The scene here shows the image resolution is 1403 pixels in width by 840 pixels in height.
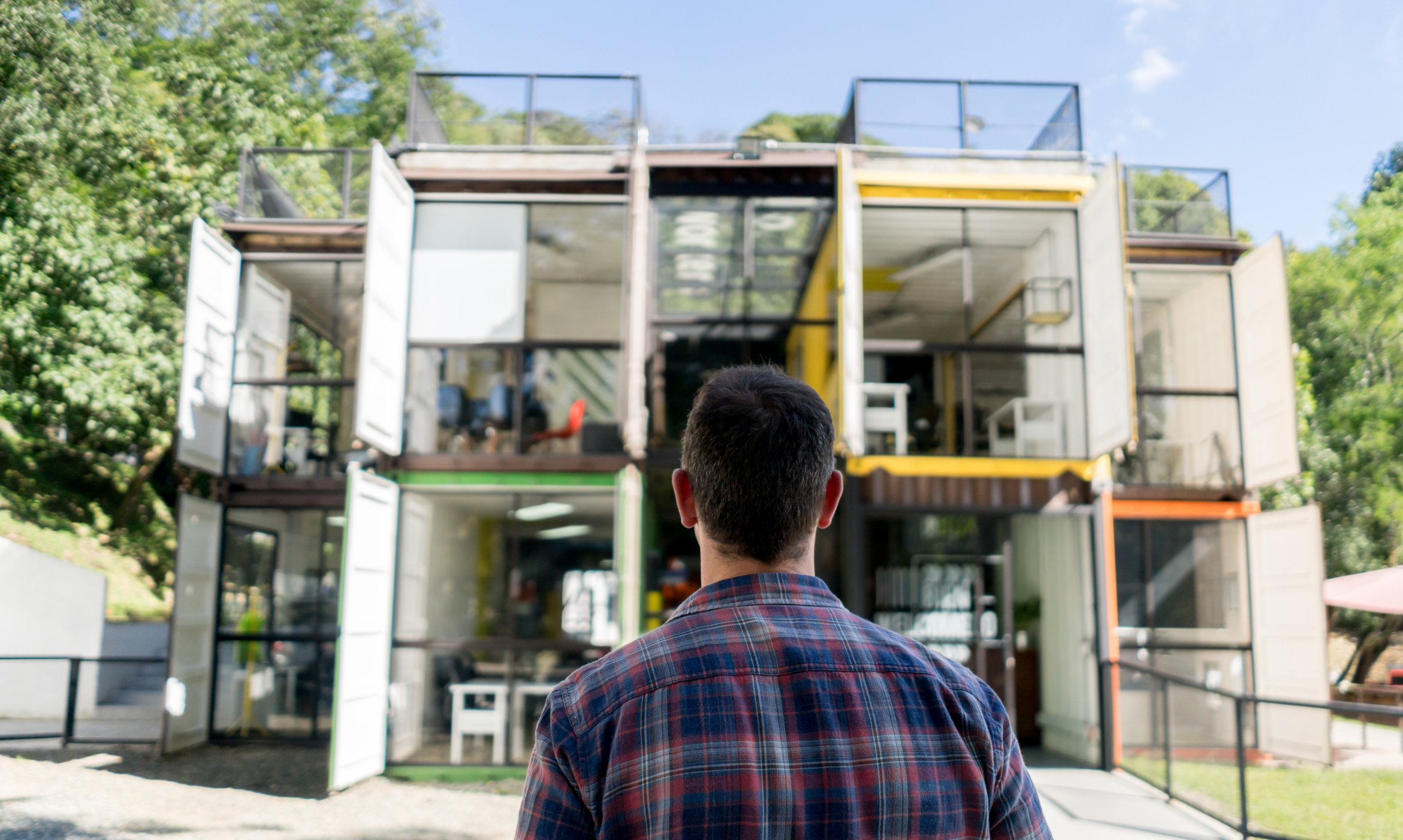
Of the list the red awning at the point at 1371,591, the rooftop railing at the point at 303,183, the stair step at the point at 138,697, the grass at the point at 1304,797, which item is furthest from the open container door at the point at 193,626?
the red awning at the point at 1371,591

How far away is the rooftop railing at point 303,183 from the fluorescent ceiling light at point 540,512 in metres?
4.02

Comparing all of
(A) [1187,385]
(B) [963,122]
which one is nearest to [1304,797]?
(A) [1187,385]

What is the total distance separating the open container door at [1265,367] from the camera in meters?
→ 9.56

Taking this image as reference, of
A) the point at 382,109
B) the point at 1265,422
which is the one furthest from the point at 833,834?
the point at 382,109

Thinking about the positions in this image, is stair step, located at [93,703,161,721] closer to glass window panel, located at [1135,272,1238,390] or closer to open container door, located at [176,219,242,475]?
open container door, located at [176,219,242,475]

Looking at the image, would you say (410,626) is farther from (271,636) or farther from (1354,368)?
(1354,368)

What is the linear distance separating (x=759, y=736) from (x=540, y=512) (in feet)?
29.1

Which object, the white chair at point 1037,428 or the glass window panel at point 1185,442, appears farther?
the glass window panel at point 1185,442

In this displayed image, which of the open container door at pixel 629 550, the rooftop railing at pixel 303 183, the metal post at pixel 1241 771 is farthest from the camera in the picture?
the rooftop railing at pixel 303 183

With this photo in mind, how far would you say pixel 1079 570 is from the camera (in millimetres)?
9898

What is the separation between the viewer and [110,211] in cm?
1202

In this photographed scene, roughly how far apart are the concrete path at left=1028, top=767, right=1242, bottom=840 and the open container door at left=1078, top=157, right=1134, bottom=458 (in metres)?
2.93

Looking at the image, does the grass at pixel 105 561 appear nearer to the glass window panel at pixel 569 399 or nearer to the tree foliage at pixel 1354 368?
the glass window panel at pixel 569 399

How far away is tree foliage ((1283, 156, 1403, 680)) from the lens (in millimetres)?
14344
